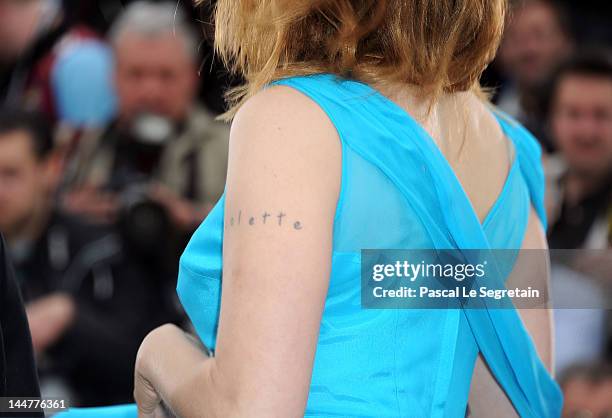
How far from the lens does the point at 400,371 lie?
92 centimetres

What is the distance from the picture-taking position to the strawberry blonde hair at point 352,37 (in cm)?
86

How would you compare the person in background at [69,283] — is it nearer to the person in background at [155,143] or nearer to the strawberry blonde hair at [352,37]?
the person in background at [155,143]

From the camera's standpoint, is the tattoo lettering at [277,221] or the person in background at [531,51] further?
the person in background at [531,51]

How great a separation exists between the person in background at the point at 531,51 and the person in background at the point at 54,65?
1.49m

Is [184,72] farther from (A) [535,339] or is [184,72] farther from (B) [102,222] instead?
(A) [535,339]

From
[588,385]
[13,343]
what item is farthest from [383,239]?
[588,385]

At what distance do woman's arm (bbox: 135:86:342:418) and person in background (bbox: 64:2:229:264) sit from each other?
200 centimetres

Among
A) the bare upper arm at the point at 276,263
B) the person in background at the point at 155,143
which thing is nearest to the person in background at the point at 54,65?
the person in background at the point at 155,143

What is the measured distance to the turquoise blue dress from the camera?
Result: 86 cm

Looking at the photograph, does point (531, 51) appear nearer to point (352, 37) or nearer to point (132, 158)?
point (132, 158)

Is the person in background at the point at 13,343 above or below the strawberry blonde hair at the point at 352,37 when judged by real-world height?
below

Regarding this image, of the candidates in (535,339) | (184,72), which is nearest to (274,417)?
(535,339)

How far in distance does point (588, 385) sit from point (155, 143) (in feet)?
5.30

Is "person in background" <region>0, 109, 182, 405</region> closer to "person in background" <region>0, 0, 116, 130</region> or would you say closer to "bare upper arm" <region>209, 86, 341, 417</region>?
"person in background" <region>0, 0, 116, 130</region>
